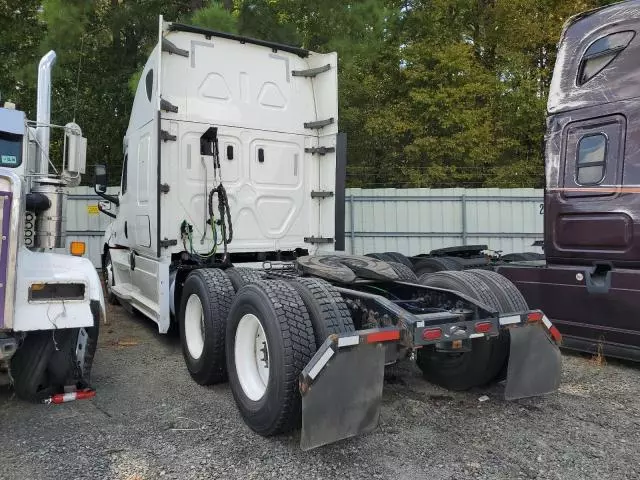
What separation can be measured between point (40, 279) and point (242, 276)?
1.77 meters

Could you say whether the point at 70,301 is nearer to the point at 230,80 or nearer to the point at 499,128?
the point at 230,80

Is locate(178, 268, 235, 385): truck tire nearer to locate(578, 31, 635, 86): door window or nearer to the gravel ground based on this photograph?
the gravel ground

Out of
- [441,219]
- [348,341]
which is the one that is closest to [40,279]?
[348,341]

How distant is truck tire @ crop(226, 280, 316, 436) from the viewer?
3.49 meters

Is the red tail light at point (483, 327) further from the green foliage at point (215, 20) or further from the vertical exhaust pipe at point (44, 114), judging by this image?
the green foliage at point (215, 20)

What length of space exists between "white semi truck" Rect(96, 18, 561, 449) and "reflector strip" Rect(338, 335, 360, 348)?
13 millimetres

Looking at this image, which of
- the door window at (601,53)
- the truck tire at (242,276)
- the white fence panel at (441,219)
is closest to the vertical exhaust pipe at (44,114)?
the truck tire at (242,276)

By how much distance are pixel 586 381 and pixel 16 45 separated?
1413 centimetres

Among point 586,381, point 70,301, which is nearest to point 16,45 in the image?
point 70,301

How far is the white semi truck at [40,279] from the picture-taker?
3729mm

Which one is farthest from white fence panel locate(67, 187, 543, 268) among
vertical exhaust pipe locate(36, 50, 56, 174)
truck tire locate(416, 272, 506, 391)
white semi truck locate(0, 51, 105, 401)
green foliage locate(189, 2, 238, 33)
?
truck tire locate(416, 272, 506, 391)

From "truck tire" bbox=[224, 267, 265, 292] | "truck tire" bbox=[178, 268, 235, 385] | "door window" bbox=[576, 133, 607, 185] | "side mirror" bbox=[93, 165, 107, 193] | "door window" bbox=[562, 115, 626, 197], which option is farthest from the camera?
"side mirror" bbox=[93, 165, 107, 193]

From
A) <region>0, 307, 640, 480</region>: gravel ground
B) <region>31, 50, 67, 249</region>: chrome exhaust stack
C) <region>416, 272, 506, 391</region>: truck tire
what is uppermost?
<region>31, 50, 67, 249</region>: chrome exhaust stack

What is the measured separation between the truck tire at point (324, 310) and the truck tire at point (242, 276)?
3.79ft
